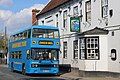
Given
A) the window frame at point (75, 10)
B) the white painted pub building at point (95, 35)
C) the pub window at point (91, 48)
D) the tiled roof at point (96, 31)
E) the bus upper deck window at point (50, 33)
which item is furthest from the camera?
Result: the window frame at point (75, 10)

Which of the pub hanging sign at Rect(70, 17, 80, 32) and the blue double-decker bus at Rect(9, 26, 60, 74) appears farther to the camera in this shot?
the pub hanging sign at Rect(70, 17, 80, 32)

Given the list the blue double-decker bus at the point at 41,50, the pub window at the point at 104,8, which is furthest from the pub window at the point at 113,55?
the blue double-decker bus at the point at 41,50

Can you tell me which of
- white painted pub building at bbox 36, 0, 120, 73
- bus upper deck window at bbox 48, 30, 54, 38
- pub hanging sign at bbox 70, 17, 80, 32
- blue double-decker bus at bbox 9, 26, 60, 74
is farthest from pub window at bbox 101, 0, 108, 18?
bus upper deck window at bbox 48, 30, 54, 38

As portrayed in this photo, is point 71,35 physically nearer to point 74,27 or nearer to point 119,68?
point 74,27

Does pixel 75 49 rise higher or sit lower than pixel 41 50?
higher

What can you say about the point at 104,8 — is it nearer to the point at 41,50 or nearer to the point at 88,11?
the point at 88,11

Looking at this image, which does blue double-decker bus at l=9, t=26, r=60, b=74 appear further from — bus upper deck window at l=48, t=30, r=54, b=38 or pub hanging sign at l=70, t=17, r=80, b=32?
pub hanging sign at l=70, t=17, r=80, b=32

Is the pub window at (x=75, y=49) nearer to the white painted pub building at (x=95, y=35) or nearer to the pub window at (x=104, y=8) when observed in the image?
the white painted pub building at (x=95, y=35)

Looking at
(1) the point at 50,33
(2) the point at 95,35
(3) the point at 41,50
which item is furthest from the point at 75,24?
(3) the point at 41,50

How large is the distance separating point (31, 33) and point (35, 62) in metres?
2.50

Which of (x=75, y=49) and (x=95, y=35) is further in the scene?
(x=75, y=49)

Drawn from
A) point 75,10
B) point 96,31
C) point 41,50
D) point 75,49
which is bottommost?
point 41,50

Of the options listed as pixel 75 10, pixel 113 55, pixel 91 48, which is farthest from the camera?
pixel 75 10

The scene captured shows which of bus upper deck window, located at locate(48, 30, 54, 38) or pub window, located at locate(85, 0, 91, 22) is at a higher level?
pub window, located at locate(85, 0, 91, 22)
